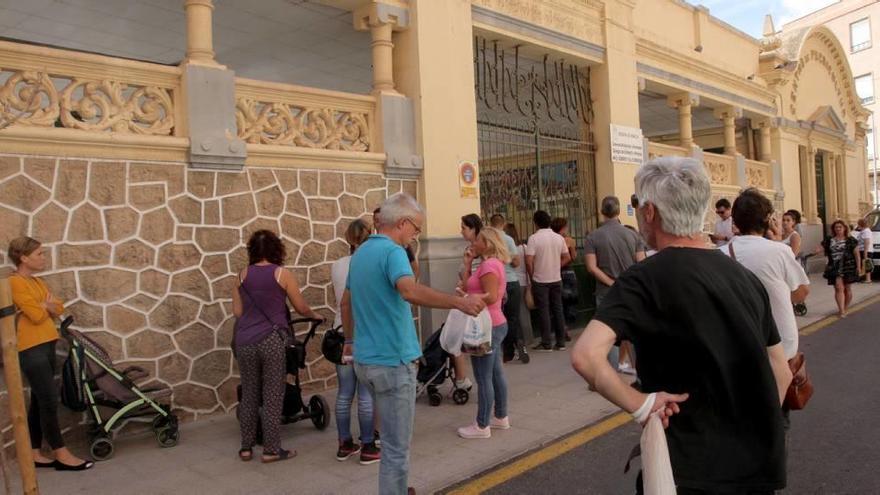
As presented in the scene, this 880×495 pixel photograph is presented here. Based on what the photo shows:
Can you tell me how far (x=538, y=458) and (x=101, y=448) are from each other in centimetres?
327

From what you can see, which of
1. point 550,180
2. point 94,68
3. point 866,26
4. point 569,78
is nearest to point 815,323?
point 550,180

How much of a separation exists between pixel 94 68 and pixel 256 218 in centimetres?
190

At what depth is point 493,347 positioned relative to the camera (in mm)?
5113

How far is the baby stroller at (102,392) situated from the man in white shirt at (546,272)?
494cm

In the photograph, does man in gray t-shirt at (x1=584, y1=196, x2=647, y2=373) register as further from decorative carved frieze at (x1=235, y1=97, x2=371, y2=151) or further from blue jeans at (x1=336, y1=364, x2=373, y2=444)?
blue jeans at (x1=336, y1=364, x2=373, y2=444)

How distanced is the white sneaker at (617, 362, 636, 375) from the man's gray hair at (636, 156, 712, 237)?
525cm

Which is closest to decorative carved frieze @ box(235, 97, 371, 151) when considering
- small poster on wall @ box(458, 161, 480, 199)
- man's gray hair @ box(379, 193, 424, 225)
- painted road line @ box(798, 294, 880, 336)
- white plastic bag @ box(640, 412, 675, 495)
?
small poster on wall @ box(458, 161, 480, 199)

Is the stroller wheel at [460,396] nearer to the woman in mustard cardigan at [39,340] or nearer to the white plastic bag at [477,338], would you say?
the white plastic bag at [477,338]

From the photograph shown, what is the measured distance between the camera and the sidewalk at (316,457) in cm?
431

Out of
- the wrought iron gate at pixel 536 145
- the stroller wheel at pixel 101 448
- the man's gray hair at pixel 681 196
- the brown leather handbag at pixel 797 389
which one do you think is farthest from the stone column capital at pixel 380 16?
the man's gray hair at pixel 681 196

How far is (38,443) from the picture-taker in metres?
4.80

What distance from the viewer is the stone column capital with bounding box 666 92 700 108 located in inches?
532

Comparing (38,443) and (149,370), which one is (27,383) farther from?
(149,370)

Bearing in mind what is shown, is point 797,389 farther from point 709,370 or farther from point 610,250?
point 610,250
